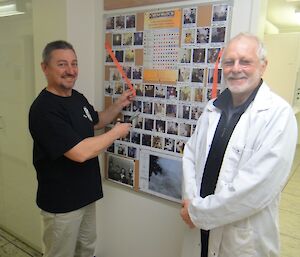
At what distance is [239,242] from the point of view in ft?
A: 3.52

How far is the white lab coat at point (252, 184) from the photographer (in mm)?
1002

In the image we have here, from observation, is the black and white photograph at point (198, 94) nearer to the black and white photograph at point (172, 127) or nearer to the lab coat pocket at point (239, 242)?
the black and white photograph at point (172, 127)

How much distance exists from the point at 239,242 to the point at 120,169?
0.93 metres

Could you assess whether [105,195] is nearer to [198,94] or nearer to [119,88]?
[119,88]

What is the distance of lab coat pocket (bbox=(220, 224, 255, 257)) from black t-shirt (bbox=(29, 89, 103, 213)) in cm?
81

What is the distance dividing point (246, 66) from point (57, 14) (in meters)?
1.20

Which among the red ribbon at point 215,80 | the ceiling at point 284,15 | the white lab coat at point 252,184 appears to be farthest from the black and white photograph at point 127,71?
the ceiling at point 284,15

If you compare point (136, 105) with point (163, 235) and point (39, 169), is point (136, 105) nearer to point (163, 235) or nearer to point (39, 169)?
point (39, 169)

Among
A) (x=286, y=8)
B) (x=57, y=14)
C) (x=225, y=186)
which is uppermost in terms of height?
(x=286, y=8)

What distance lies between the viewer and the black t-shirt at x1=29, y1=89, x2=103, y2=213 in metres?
1.34

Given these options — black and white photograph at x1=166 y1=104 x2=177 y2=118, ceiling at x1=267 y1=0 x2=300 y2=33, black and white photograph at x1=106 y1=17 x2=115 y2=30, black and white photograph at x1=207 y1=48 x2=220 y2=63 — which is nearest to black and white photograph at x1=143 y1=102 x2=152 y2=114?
black and white photograph at x1=166 y1=104 x2=177 y2=118

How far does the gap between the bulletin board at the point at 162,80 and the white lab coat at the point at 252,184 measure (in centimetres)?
35

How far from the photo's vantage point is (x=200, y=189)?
4.02 feet

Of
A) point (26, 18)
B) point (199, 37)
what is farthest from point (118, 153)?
point (26, 18)
